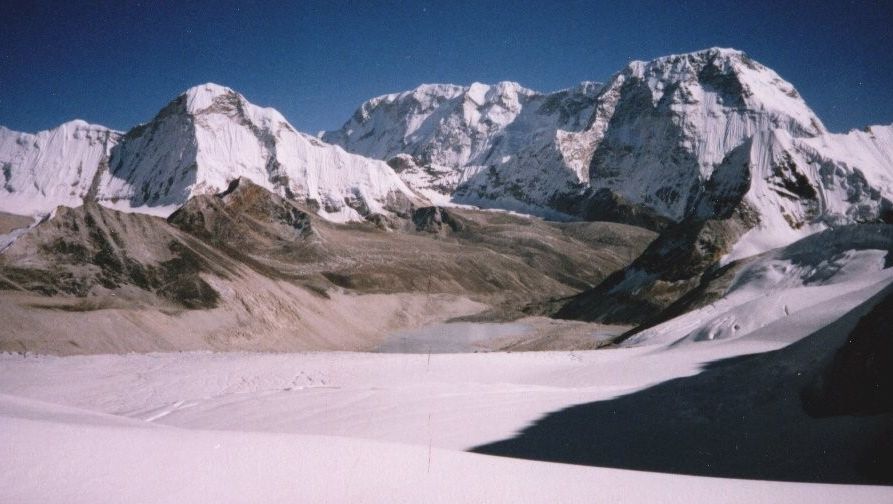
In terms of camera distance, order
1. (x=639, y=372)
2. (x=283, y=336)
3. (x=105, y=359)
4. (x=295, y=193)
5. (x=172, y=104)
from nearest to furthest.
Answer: (x=639, y=372), (x=105, y=359), (x=283, y=336), (x=295, y=193), (x=172, y=104)

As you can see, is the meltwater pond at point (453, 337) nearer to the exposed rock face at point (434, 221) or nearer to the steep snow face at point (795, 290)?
the steep snow face at point (795, 290)

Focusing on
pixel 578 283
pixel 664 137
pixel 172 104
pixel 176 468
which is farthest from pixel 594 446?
pixel 664 137

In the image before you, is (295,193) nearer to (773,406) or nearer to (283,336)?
(283,336)

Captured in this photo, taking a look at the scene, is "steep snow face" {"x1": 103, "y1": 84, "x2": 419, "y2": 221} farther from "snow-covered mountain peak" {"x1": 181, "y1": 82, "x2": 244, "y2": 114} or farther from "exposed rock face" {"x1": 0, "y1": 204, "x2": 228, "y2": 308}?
"exposed rock face" {"x1": 0, "y1": 204, "x2": 228, "y2": 308}

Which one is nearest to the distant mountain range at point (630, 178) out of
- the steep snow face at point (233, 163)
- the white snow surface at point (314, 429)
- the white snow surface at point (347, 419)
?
the steep snow face at point (233, 163)

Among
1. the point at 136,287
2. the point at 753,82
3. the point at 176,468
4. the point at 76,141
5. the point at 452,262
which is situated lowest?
the point at 176,468

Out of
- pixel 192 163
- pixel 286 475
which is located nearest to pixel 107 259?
pixel 286 475

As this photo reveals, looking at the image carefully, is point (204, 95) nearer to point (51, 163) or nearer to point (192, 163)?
point (192, 163)
